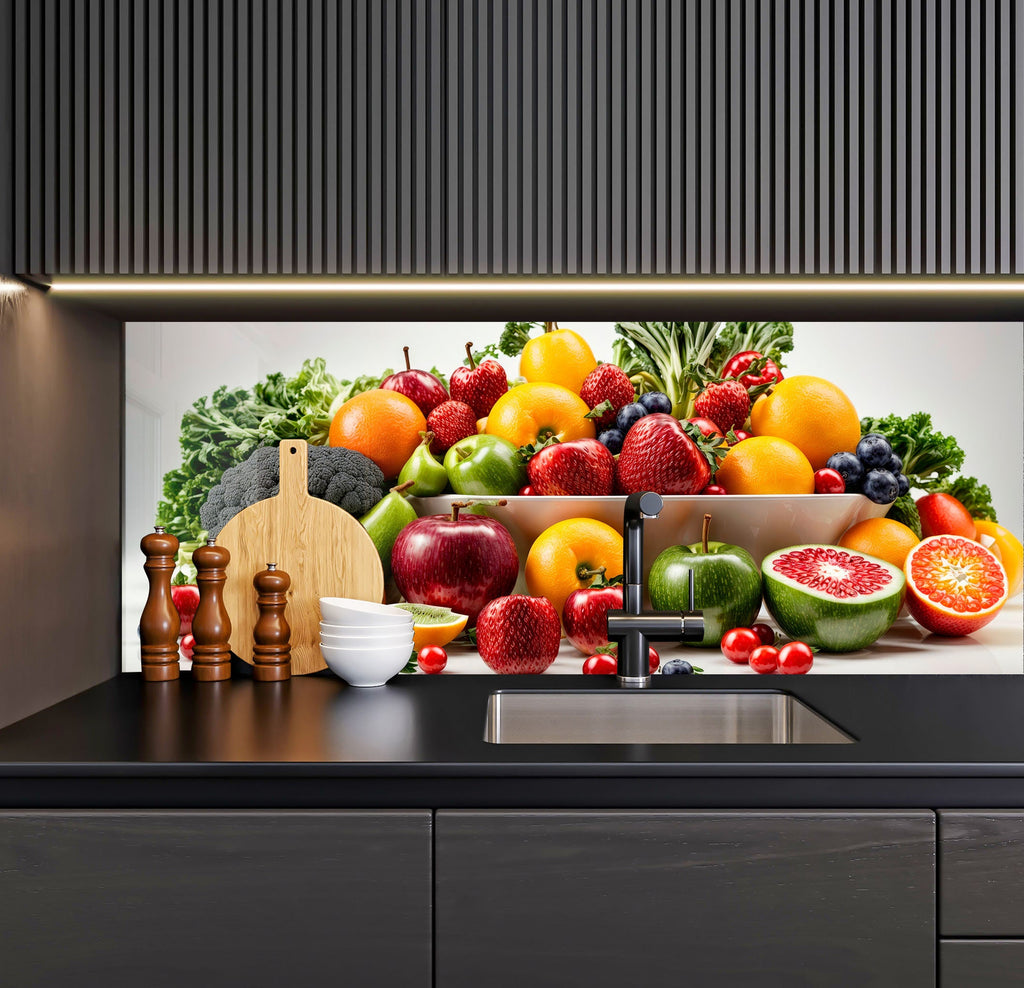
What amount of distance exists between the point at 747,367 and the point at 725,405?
0.10 meters

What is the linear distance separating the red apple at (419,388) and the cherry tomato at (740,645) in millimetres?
741

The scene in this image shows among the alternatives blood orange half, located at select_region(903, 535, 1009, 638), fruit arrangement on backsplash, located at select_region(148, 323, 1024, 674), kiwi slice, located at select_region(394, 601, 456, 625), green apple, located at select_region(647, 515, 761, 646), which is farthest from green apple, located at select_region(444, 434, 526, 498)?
blood orange half, located at select_region(903, 535, 1009, 638)

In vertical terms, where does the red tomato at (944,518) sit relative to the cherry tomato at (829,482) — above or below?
below

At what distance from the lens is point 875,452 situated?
5.62ft

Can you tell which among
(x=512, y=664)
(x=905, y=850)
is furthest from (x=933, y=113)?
(x=512, y=664)

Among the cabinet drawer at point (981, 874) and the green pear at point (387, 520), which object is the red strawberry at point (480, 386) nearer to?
the green pear at point (387, 520)

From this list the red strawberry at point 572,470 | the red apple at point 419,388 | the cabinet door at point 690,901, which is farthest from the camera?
the red apple at point 419,388

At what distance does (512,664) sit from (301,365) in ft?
2.44

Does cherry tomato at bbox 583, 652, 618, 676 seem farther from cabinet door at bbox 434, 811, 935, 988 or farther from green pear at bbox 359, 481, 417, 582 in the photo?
cabinet door at bbox 434, 811, 935, 988

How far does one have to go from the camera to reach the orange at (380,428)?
5.67 ft

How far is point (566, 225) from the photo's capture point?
1293mm

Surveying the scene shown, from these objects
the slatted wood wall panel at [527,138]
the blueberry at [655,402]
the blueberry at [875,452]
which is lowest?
the blueberry at [875,452]

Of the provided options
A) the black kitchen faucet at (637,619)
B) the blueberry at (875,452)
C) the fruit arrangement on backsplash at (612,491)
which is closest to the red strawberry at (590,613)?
the fruit arrangement on backsplash at (612,491)

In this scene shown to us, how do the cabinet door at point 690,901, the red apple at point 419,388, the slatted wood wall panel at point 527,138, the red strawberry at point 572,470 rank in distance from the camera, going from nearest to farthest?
the cabinet door at point 690,901 < the slatted wood wall panel at point 527,138 < the red strawberry at point 572,470 < the red apple at point 419,388
